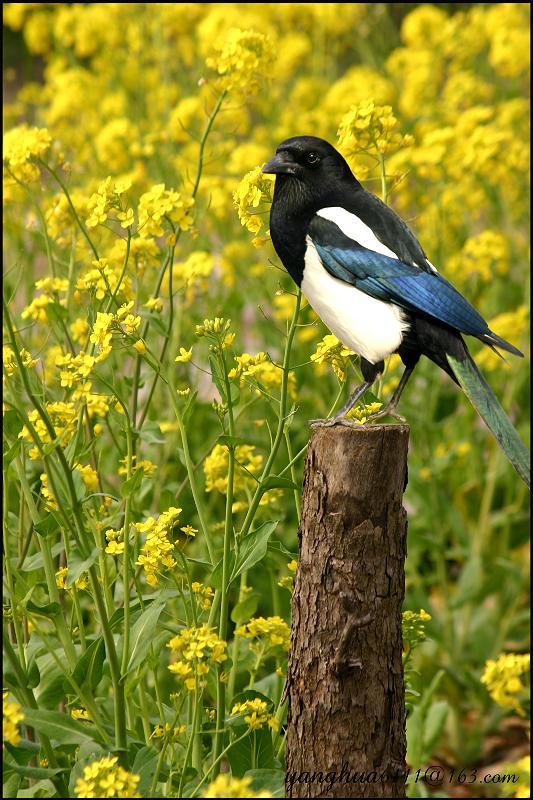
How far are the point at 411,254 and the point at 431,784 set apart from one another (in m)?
2.35

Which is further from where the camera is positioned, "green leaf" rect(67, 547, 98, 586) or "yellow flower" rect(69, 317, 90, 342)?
"yellow flower" rect(69, 317, 90, 342)

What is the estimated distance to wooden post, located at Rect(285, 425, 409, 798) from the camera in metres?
2.35

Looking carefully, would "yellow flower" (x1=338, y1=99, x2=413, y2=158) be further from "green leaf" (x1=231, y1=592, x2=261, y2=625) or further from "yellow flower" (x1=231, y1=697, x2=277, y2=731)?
"yellow flower" (x1=231, y1=697, x2=277, y2=731)

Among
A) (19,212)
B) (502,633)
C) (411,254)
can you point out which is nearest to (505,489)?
(502,633)

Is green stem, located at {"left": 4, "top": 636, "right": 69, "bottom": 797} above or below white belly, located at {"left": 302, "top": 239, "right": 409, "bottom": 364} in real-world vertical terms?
below

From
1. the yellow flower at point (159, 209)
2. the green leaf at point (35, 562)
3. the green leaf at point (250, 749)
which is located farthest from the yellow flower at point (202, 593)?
the yellow flower at point (159, 209)

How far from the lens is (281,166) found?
2609 mm

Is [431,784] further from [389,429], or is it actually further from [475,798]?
[389,429]

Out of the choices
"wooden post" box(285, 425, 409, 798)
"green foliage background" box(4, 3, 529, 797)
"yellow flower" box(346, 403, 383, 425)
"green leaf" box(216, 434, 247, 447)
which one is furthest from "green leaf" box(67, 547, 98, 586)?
"yellow flower" box(346, 403, 383, 425)

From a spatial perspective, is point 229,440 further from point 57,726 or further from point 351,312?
point 57,726

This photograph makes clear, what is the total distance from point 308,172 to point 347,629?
108 centimetres

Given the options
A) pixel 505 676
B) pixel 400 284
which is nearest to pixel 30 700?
pixel 400 284

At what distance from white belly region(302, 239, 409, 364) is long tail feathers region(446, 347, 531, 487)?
0.50 ft

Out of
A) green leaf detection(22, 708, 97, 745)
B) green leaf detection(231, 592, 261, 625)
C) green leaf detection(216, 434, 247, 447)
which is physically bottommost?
green leaf detection(22, 708, 97, 745)
